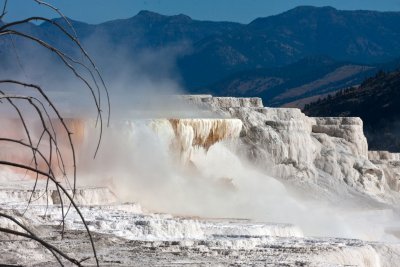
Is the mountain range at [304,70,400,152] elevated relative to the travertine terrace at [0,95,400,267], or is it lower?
elevated

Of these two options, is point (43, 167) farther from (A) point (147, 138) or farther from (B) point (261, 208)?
(B) point (261, 208)

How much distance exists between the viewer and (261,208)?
89.4 feet

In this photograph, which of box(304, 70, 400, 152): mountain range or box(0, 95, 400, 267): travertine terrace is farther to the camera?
box(304, 70, 400, 152): mountain range

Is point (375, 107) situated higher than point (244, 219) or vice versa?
point (375, 107)

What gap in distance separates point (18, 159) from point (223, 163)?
10.6 m

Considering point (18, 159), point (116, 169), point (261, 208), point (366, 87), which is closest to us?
point (18, 159)

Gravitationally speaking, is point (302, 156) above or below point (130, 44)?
below

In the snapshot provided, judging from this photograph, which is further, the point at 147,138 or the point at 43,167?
the point at 147,138

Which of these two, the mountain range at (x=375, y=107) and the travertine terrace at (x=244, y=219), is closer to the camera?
the travertine terrace at (x=244, y=219)

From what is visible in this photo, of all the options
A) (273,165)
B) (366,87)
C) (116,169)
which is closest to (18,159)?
(116,169)

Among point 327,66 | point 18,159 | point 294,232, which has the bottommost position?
point 294,232

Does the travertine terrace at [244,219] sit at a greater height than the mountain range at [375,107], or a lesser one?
lesser

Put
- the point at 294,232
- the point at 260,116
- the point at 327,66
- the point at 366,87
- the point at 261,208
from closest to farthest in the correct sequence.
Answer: the point at 294,232 < the point at 261,208 < the point at 260,116 < the point at 366,87 < the point at 327,66

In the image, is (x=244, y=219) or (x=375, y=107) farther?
(x=375, y=107)
